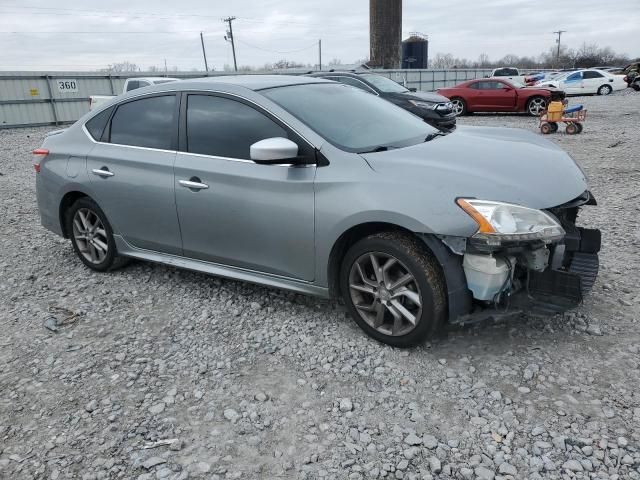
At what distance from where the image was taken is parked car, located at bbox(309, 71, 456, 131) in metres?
12.2

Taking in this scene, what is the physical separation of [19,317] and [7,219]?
342cm

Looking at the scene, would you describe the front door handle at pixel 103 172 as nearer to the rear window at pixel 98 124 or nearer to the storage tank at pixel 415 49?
the rear window at pixel 98 124

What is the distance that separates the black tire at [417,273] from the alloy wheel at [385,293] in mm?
19

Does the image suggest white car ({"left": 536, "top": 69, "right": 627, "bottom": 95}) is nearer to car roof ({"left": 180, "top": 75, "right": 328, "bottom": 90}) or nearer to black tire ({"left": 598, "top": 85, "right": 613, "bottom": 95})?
black tire ({"left": 598, "top": 85, "right": 613, "bottom": 95})

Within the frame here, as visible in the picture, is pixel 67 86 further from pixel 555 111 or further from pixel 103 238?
pixel 103 238

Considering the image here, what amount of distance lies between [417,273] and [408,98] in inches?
424

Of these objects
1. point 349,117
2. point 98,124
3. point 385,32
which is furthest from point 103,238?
point 385,32

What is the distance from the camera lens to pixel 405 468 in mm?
2320

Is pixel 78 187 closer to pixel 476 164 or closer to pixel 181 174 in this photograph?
pixel 181 174

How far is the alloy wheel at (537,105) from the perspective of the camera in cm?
1847

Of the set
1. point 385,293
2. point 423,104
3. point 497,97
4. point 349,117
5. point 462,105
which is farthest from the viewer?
point 462,105

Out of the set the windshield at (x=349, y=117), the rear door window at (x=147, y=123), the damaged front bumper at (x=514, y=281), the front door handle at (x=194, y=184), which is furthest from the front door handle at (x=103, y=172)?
the damaged front bumper at (x=514, y=281)

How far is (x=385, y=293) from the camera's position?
10.4ft

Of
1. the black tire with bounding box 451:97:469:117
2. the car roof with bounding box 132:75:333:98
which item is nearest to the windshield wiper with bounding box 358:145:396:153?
the car roof with bounding box 132:75:333:98
